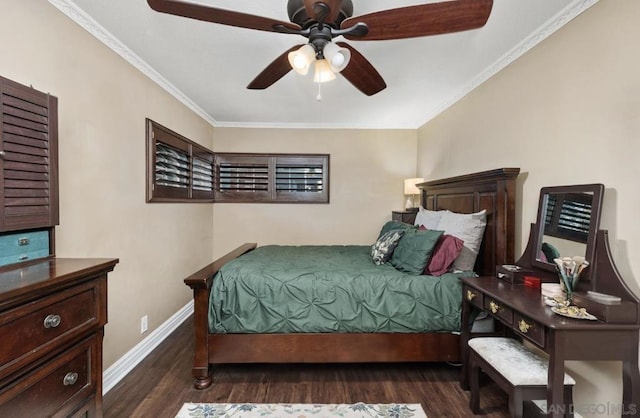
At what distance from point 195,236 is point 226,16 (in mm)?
2989

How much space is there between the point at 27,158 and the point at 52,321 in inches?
34.8

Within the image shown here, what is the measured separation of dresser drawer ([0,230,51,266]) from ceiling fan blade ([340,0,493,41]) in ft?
6.36

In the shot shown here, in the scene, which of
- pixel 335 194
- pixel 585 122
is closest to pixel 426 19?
pixel 585 122

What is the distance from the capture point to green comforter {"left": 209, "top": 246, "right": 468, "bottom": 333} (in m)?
2.20

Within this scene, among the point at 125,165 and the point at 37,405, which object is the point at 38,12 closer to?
the point at 125,165

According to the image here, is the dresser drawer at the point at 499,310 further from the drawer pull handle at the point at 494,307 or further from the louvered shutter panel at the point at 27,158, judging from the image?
the louvered shutter panel at the point at 27,158

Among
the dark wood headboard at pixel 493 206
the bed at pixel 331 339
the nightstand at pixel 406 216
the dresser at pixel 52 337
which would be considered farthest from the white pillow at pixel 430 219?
the dresser at pixel 52 337

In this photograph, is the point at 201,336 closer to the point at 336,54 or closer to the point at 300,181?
the point at 336,54

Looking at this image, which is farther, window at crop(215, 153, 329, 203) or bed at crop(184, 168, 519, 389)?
window at crop(215, 153, 329, 203)

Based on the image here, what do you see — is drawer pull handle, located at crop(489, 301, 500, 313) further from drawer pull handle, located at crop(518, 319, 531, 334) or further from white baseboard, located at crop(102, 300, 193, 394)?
white baseboard, located at crop(102, 300, 193, 394)

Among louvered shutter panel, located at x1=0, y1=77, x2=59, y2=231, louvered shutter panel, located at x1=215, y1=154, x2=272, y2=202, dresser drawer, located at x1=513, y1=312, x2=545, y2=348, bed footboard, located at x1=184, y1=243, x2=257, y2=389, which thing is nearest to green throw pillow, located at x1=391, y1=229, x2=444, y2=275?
dresser drawer, located at x1=513, y1=312, x2=545, y2=348

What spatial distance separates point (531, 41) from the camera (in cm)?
213

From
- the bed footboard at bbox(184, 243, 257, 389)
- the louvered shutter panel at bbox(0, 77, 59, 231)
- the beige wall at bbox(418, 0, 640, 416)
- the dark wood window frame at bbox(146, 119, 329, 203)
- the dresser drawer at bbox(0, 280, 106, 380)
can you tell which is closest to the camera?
the dresser drawer at bbox(0, 280, 106, 380)

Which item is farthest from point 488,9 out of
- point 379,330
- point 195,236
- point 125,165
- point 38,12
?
point 195,236
